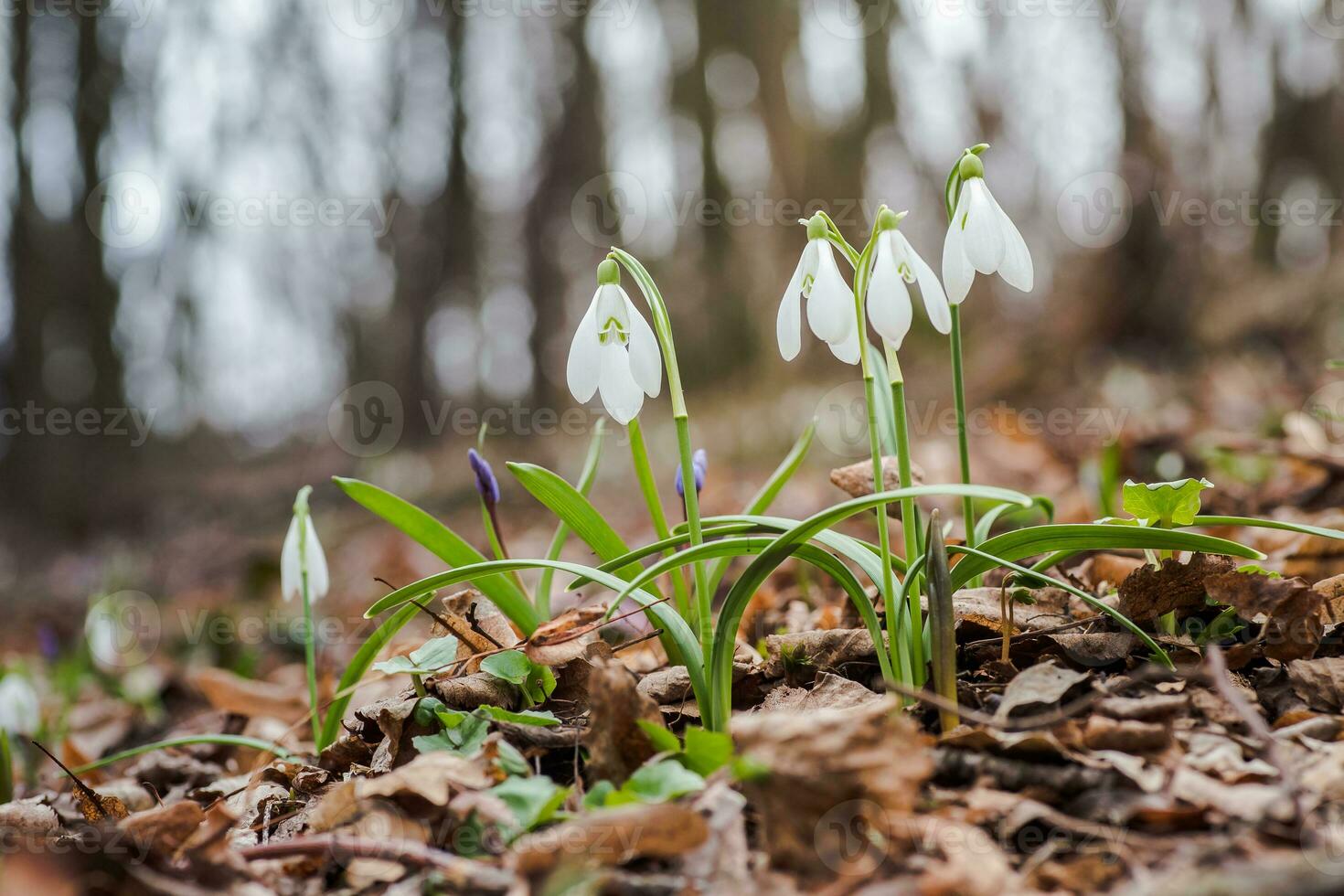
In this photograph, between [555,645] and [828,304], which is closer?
[828,304]

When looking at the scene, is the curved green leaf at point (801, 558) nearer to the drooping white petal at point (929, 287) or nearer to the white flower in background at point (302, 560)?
the drooping white petal at point (929, 287)

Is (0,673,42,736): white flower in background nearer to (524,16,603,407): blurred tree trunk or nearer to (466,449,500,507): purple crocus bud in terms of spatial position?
(466,449,500,507): purple crocus bud

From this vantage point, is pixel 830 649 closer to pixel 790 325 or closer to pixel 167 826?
pixel 790 325

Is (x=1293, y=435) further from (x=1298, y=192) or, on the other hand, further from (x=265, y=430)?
(x=265, y=430)
